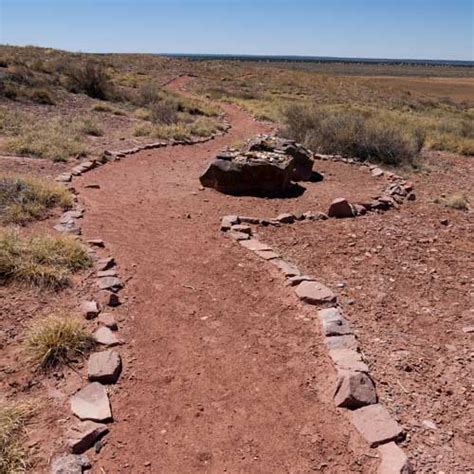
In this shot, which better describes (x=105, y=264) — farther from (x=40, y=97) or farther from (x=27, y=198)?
(x=40, y=97)

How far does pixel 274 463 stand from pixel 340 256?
13.0ft

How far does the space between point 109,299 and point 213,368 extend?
1509 millimetres

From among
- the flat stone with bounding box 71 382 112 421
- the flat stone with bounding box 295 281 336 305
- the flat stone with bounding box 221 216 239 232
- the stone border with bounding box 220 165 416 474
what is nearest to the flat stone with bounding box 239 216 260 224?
the stone border with bounding box 220 165 416 474

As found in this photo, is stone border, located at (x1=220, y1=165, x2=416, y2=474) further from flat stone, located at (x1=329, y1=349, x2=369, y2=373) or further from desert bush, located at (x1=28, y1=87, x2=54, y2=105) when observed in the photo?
desert bush, located at (x1=28, y1=87, x2=54, y2=105)

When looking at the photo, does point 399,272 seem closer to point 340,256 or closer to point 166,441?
point 340,256

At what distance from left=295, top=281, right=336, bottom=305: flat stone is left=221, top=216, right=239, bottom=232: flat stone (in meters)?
2.13

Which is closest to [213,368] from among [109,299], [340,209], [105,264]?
[109,299]

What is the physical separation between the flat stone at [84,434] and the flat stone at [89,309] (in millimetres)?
1491

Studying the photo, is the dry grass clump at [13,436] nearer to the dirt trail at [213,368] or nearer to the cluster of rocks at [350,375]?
the dirt trail at [213,368]

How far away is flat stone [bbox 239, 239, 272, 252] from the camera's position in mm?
6711

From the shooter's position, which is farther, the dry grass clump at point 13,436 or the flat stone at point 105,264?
the flat stone at point 105,264

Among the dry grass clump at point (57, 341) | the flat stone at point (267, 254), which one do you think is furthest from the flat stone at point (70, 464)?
the flat stone at point (267, 254)

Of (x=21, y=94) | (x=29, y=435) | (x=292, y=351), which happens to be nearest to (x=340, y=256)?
(x=292, y=351)

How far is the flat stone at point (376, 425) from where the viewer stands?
11.4ft
